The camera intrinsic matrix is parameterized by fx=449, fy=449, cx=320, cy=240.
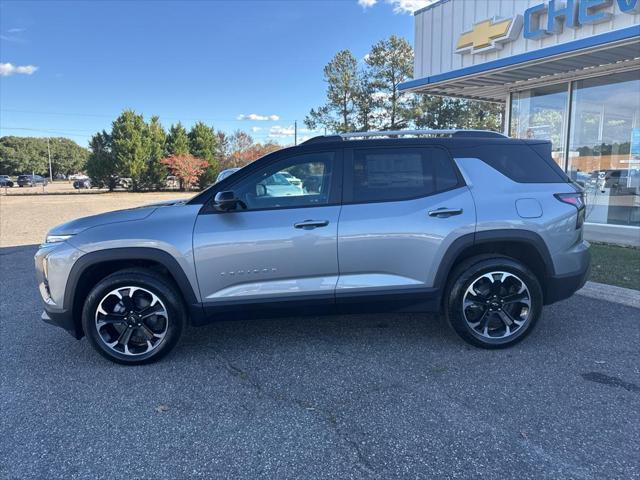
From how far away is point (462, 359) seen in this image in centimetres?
362

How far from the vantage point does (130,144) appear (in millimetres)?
39062

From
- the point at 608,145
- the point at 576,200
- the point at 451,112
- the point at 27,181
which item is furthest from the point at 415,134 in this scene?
the point at 27,181

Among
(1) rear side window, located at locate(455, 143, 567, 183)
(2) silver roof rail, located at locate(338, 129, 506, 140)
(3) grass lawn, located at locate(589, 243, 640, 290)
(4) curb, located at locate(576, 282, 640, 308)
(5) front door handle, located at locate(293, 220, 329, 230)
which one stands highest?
(2) silver roof rail, located at locate(338, 129, 506, 140)

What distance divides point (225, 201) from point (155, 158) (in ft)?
133

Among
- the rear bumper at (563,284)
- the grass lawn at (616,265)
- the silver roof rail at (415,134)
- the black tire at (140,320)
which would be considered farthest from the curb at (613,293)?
the black tire at (140,320)

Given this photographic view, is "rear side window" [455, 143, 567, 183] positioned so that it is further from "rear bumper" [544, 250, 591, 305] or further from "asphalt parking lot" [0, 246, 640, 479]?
"asphalt parking lot" [0, 246, 640, 479]

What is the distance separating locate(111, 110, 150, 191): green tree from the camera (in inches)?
1531

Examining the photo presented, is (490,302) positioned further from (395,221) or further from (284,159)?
(284,159)

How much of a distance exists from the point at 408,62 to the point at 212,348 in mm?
30630

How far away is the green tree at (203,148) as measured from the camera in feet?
144

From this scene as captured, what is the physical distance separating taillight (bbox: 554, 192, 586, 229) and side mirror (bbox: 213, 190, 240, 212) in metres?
2.68

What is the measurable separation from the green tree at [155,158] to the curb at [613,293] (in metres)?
40.1

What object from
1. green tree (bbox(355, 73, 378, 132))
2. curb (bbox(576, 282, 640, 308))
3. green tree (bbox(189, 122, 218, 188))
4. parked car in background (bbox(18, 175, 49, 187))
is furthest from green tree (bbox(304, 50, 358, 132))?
parked car in background (bbox(18, 175, 49, 187))

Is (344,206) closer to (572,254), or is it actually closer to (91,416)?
(572,254)
